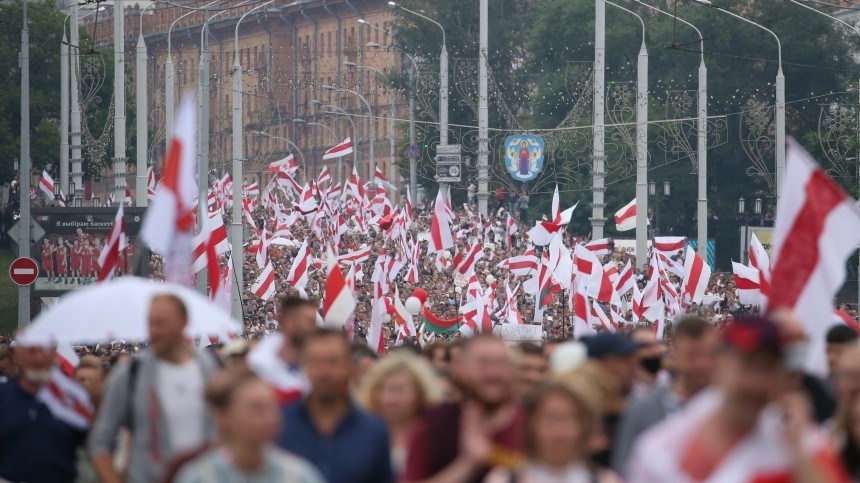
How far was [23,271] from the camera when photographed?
30062mm

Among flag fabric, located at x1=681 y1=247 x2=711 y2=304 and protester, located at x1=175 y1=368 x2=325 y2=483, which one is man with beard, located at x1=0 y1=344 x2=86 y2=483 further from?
flag fabric, located at x1=681 y1=247 x2=711 y2=304

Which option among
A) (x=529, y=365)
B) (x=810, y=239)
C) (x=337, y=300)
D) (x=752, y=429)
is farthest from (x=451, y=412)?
(x=337, y=300)

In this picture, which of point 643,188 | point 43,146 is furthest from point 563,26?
point 643,188

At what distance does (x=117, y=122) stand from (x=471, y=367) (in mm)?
35275

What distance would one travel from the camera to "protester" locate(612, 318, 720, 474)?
7309mm

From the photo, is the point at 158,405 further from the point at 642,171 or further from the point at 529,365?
the point at 642,171

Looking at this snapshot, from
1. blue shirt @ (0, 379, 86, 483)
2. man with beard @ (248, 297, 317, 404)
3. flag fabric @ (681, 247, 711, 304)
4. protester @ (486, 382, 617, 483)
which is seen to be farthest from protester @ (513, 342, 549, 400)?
flag fabric @ (681, 247, 711, 304)

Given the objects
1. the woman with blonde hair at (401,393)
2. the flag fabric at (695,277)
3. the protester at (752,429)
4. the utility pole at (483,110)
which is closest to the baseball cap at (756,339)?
the protester at (752,429)

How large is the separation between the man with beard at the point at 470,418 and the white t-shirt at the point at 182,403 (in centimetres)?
125

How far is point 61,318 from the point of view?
873cm

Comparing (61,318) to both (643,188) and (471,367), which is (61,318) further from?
(643,188)

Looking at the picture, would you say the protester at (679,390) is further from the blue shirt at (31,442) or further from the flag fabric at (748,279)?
the flag fabric at (748,279)

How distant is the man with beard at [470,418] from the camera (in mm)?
6715

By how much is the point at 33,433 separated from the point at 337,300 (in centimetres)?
677
